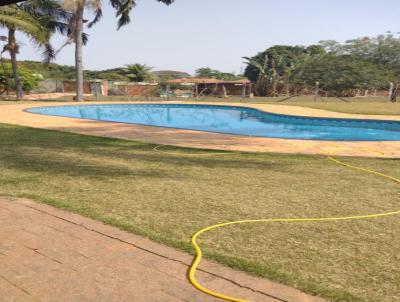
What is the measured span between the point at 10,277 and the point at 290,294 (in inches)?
72.9

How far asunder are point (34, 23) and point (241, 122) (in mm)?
14253

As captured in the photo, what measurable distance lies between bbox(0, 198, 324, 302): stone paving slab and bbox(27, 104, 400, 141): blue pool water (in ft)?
33.6

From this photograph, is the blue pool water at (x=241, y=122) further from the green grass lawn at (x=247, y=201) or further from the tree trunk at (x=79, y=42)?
the green grass lawn at (x=247, y=201)

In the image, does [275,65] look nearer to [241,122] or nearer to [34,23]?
[34,23]

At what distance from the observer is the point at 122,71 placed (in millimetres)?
48375

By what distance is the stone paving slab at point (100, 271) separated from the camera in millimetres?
2588

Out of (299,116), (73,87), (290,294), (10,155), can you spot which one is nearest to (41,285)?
(290,294)

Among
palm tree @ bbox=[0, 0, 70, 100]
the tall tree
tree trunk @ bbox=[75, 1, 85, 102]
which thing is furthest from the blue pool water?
the tall tree

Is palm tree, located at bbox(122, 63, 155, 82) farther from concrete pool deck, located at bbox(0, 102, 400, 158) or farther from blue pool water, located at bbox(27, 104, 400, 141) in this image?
concrete pool deck, located at bbox(0, 102, 400, 158)

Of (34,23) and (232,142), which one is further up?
(34,23)

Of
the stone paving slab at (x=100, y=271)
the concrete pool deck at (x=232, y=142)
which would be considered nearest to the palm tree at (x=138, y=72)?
the concrete pool deck at (x=232, y=142)

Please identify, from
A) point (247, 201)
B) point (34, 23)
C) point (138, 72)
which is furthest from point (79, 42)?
point (247, 201)

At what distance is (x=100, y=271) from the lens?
289 centimetres

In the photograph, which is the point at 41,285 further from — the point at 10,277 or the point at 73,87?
the point at 73,87
